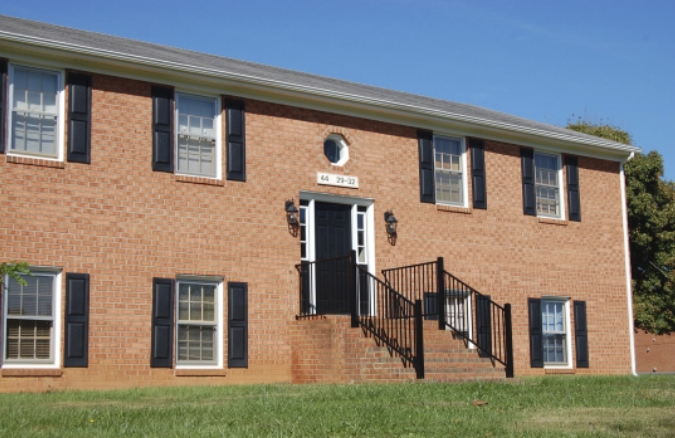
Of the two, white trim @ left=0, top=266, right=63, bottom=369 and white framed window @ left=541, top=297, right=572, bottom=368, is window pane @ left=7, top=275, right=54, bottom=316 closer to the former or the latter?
white trim @ left=0, top=266, right=63, bottom=369

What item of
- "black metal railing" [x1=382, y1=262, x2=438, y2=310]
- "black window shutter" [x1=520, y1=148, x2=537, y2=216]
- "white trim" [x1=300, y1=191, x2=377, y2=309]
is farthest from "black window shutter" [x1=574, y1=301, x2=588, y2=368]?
"white trim" [x1=300, y1=191, x2=377, y2=309]

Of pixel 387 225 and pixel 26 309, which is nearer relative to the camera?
pixel 26 309

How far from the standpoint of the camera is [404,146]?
17.5m

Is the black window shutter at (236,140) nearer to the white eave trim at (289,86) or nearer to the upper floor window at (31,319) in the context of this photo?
the white eave trim at (289,86)

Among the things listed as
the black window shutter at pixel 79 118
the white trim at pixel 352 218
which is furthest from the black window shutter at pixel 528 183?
the black window shutter at pixel 79 118

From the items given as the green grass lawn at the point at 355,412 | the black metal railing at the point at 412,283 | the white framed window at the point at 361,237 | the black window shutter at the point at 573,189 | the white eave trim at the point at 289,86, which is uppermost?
the white eave trim at the point at 289,86

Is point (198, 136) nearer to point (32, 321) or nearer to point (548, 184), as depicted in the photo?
point (32, 321)

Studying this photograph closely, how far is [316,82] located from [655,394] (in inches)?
400

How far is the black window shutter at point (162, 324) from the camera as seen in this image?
45.9 ft

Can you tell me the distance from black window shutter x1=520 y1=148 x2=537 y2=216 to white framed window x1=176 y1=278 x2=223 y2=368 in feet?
23.6

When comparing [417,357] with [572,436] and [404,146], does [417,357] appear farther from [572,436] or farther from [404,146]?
[572,436]

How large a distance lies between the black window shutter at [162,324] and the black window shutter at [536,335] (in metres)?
7.64

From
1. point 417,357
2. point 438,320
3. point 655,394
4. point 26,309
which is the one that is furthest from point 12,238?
point 655,394

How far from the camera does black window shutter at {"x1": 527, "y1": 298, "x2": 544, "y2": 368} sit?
18.4 m
